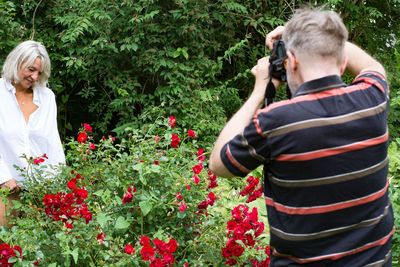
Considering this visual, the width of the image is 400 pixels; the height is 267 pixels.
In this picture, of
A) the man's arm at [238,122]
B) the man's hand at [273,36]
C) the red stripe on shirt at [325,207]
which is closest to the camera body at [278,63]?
the man's arm at [238,122]

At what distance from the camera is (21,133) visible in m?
2.99

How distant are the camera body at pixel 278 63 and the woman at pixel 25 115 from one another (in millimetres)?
1930

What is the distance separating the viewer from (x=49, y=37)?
5445mm

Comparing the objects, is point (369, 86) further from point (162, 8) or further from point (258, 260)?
point (162, 8)

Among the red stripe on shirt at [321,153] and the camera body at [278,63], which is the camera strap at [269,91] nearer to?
the camera body at [278,63]

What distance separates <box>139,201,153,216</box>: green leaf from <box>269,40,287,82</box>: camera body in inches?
36.9

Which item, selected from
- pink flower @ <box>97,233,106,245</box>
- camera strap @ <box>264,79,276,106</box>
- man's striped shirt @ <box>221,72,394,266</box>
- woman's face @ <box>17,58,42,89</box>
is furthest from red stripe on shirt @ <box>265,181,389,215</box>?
woman's face @ <box>17,58,42,89</box>

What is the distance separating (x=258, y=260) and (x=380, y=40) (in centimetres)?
574

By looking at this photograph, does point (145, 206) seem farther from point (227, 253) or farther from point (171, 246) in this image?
point (227, 253)

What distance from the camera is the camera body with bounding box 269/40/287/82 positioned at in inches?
55.4

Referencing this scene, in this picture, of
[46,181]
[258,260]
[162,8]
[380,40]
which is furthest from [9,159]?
[380,40]

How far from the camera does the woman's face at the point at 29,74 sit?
3.11 meters

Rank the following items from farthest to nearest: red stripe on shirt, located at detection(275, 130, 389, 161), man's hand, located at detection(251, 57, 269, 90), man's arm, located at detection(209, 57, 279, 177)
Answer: man's hand, located at detection(251, 57, 269, 90)
man's arm, located at detection(209, 57, 279, 177)
red stripe on shirt, located at detection(275, 130, 389, 161)

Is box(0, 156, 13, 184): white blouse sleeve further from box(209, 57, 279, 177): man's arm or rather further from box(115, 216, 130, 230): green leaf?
box(209, 57, 279, 177): man's arm
